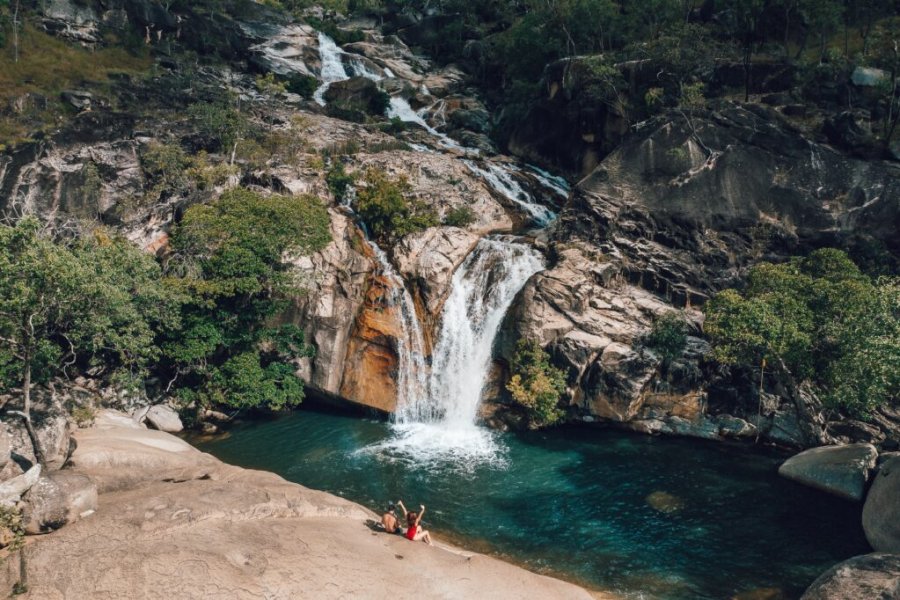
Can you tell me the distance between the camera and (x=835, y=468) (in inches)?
1041

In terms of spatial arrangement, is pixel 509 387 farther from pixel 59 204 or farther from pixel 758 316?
pixel 59 204

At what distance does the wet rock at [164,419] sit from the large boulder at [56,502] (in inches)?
636

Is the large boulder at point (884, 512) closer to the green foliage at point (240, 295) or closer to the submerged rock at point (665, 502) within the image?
the submerged rock at point (665, 502)

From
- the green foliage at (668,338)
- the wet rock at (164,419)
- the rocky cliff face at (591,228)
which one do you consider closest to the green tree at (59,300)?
the wet rock at (164,419)

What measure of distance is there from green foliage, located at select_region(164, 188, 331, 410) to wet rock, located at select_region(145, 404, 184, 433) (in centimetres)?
157

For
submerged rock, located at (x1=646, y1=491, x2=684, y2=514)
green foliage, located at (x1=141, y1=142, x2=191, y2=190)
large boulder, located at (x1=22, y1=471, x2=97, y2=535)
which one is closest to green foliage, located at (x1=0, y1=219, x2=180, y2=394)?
large boulder, located at (x1=22, y1=471, x2=97, y2=535)

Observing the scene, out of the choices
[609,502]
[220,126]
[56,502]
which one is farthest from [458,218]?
[56,502]

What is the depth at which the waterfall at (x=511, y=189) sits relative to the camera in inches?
2087

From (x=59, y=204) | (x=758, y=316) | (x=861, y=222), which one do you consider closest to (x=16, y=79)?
(x=59, y=204)

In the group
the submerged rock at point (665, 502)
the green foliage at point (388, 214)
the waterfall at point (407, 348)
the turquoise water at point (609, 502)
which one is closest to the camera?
the turquoise water at point (609, 502)

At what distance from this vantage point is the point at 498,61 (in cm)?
8294

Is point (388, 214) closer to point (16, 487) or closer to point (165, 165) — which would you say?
point (165, 165)

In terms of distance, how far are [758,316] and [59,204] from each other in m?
53.8

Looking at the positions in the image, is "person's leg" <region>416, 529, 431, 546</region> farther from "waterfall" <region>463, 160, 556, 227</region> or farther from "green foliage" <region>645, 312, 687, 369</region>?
"waterfall" <region>463, 160, 556, 227</region>
